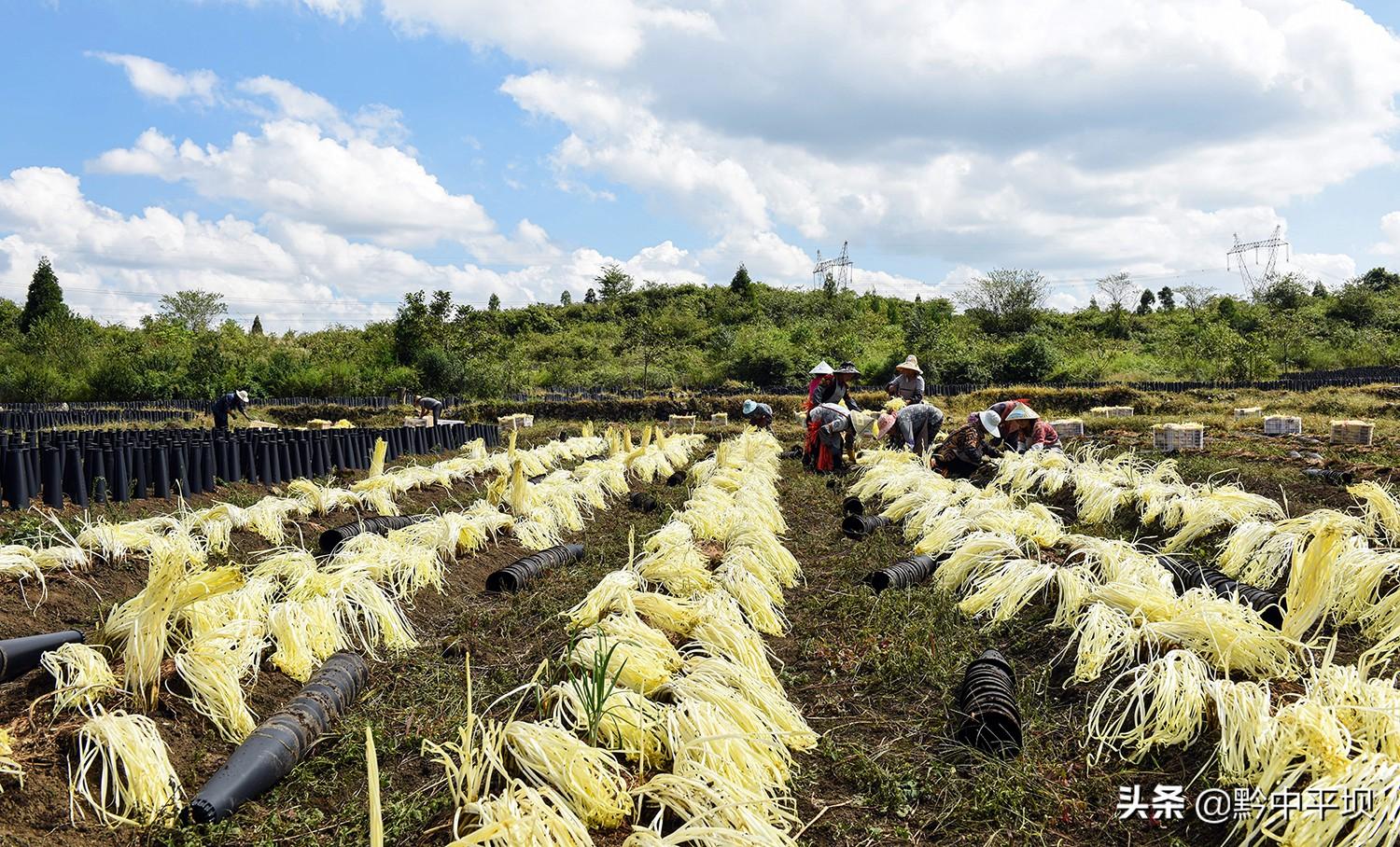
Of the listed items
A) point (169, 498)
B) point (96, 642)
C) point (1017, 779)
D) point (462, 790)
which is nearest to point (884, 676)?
point (1017, 779)

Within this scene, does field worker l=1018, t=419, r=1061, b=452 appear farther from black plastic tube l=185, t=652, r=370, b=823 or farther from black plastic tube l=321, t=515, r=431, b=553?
black plastic tube l=185, t=652, r=370, b=823

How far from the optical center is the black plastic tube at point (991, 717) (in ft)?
8.85

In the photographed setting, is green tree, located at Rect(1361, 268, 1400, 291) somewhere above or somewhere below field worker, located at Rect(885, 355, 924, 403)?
above

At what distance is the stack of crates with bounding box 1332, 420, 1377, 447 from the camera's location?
9.93 m

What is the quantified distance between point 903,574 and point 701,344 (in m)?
35.4

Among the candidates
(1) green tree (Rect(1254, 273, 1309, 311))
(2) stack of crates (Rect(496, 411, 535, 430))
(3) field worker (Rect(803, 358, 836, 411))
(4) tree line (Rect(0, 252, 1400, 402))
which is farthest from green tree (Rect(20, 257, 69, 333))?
(1) green tree (Rect(1254, 273, 1309, 311))

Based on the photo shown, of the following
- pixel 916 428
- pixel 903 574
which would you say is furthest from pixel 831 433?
pixel 903 574

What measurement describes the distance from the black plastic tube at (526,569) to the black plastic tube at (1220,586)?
11.0 feet

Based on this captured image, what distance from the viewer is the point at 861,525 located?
5984mm

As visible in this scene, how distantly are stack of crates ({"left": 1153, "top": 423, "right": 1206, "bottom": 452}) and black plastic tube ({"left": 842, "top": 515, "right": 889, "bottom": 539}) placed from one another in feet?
19.7

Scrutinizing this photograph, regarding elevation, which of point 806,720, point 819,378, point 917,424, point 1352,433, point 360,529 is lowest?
point 806,720

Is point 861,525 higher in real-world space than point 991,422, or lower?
lower

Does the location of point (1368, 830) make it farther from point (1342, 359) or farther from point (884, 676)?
point (1342, 359)

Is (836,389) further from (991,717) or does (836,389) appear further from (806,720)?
(991,717)
